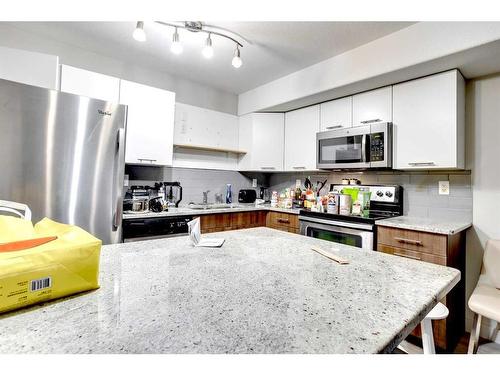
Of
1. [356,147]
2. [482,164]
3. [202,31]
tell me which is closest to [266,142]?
[356,147]

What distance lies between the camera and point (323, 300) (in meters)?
0.62

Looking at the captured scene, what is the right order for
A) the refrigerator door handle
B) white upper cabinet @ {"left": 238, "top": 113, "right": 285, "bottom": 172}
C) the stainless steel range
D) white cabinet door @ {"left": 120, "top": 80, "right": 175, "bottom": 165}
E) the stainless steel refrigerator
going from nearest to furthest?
the stainless steel refrigerator, the refrigerator door handle, the stainless steel range, white cabinet door @ {"left": 120, "top": 80, "right": 175, "bottom": 165}, white upper cabinet @ {"left": 238, "top": 113, "right": 285, "bottom": 172}

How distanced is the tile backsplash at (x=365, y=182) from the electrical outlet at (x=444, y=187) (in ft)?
0.09

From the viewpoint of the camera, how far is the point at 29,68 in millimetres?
1842

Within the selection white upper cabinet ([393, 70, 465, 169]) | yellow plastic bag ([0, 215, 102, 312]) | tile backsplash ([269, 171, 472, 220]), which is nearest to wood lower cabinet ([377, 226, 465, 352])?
tile backsplash ([269, 171, 472, 220])

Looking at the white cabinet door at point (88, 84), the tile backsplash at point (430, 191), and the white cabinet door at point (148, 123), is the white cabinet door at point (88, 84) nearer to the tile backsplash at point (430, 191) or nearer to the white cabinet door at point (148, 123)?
the white cabinet door at point (148, 123)

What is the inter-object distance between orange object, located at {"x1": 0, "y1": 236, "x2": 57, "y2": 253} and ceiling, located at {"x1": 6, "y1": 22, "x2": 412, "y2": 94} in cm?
192

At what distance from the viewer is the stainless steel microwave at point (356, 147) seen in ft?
7.18

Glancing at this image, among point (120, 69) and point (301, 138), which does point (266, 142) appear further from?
point (120, 69)

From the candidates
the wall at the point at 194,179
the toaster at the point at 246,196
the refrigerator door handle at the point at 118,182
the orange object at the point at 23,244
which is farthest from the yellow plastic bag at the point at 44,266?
the toaster at the point at 246,196

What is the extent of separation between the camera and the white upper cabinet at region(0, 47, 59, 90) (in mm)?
1786

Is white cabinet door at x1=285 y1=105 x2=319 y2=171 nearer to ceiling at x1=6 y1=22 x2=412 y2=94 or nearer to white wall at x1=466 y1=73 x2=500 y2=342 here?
ceiling at x1=6 y1=22 x2=412 y2=94

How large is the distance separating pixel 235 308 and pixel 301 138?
2.63 meters
